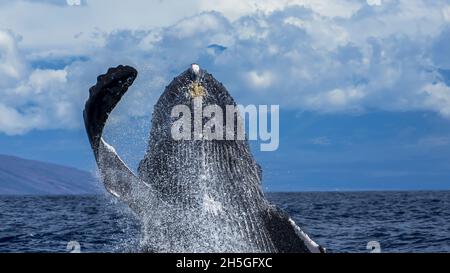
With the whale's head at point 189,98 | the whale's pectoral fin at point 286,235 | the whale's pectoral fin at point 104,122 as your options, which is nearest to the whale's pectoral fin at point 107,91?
the whale's pectoral fin at point 104,122

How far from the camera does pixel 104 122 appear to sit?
40.2 feet

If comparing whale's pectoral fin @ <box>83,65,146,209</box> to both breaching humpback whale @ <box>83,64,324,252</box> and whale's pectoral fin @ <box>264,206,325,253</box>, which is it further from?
whale's pectoral fin @ <box>264,206,325,253</box>

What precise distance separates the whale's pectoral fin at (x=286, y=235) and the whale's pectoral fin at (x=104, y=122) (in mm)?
2155

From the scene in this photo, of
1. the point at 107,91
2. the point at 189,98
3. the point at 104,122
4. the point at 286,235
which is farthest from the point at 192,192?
the point at 107,91

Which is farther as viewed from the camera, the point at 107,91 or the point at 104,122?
the point at 104,122

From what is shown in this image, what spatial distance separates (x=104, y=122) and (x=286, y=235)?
3293 mm

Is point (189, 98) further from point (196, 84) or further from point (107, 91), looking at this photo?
point (107, 91)

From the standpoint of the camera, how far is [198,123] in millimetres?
12898

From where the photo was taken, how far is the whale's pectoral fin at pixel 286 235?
39.6 ft
